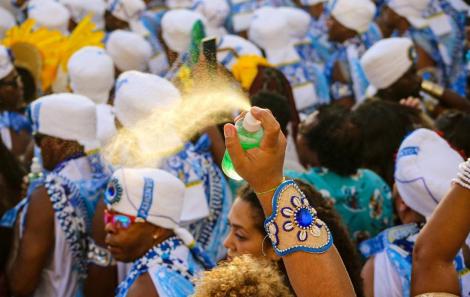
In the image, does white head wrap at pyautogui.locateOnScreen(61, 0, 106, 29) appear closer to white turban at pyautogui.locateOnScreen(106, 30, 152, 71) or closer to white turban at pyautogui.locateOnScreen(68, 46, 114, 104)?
white turban at pyautogui.locateOnScreen(106, 30, 152, 71)

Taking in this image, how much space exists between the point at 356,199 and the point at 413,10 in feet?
12.1

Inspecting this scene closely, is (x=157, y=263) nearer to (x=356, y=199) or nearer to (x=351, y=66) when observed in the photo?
(x=356, y=199)

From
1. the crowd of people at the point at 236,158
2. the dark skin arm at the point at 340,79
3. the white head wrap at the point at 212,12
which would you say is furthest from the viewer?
the white head wrap at the point at 212,12

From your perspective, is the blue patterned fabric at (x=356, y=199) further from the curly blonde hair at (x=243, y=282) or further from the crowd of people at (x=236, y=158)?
the curly blonde hair at (x=243, y=282)

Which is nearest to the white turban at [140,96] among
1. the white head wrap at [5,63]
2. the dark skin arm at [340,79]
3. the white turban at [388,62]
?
the white head wrap at [5,63]

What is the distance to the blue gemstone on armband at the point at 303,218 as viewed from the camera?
6.23 feet

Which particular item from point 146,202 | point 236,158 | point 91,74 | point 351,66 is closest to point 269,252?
point 236,158

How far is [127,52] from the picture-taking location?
684cm

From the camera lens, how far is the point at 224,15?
26.9ft

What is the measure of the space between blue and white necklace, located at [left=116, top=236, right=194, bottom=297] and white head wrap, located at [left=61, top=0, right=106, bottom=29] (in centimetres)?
503

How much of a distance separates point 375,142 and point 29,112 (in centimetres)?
207

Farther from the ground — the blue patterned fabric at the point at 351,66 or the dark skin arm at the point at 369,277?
the dark skin arm at the point at 369,277

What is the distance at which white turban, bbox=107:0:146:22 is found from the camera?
800 centimetres

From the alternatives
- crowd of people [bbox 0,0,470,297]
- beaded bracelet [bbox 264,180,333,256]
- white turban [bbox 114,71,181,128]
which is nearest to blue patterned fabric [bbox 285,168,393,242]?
crowd of people [bbox 0,0,470,297]
